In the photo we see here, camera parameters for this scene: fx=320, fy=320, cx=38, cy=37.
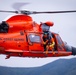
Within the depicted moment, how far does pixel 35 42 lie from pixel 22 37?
605 millimetres

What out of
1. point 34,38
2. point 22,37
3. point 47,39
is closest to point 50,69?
point 47,39

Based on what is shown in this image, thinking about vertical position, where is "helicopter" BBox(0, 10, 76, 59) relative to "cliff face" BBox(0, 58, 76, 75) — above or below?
above

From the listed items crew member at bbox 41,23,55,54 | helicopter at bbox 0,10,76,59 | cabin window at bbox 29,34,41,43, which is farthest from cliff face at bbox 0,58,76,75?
cabin window at bbox 29,34,41,43

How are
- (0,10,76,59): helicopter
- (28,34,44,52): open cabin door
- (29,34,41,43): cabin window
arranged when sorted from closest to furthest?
(0,10,76,59): helicopter < (28,34,44,52): open cabin door < (29,34,41,43): cabin window

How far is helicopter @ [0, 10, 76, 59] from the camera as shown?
12.2 m

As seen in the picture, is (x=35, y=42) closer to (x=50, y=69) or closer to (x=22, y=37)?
(x=22, y=37)

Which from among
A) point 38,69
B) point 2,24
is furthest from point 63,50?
point 38,69

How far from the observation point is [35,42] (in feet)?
41.9

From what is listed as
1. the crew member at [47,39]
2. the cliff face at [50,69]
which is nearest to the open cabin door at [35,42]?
the crew member at [47,39]

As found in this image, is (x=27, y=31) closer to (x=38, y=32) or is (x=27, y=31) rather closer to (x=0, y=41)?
(x=38, y=32)

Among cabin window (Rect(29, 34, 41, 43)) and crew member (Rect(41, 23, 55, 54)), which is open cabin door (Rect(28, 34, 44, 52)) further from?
crew member (Rect(41, 23, 55, 54))

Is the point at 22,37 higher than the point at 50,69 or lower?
higher

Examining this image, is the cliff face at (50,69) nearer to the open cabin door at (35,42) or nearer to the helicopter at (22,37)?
the helicopter at (22,37)

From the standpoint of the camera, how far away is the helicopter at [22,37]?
12.2m
